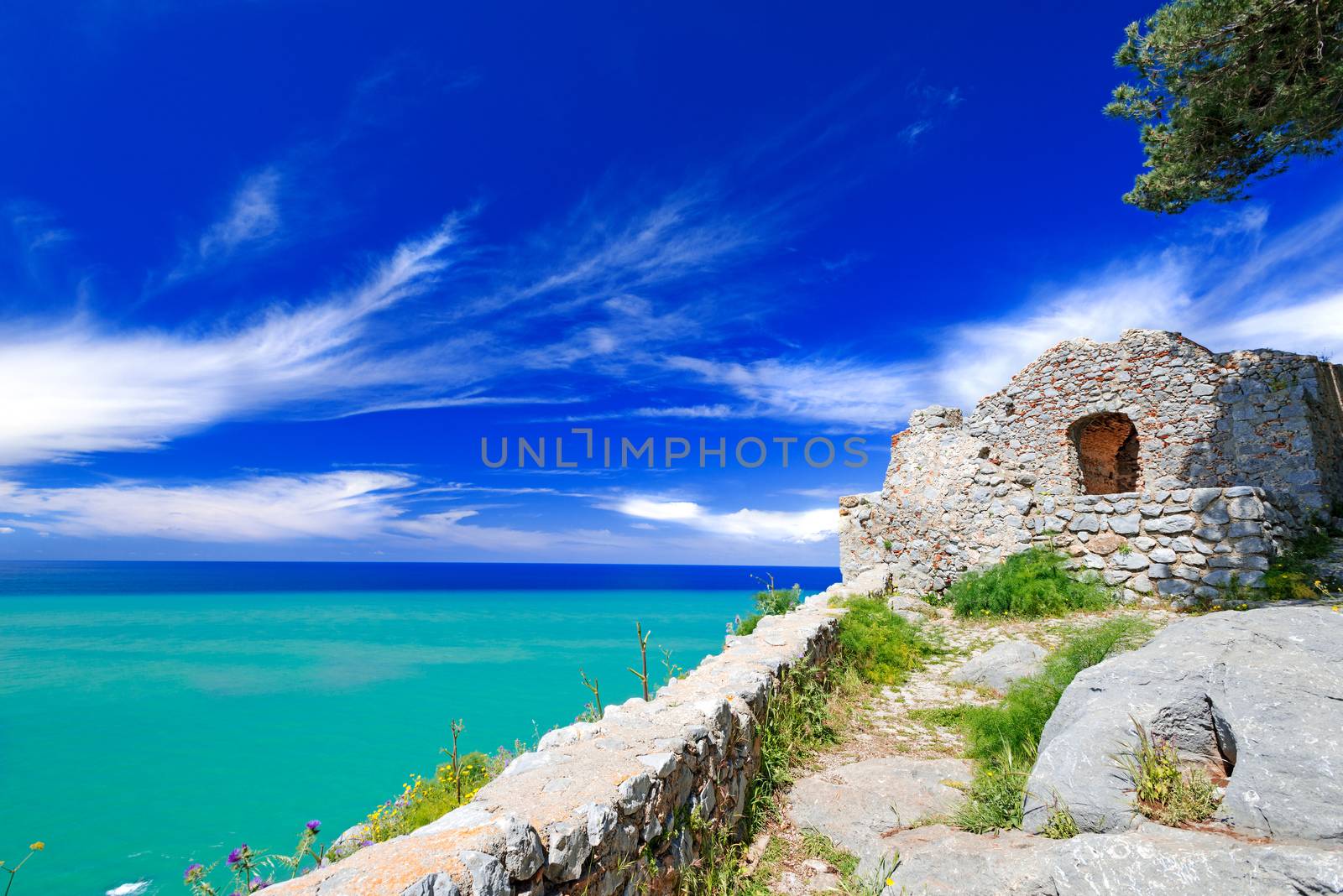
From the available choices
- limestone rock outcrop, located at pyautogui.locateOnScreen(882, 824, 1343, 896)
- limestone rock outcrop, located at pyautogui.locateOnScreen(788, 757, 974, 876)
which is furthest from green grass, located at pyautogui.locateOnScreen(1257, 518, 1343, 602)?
limestone rock outcrop, located at pyautogui.locateOnScreen(882, 824, 1343, 896)

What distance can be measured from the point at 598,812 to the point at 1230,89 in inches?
430

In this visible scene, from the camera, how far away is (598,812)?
111 inches

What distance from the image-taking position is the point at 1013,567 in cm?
1124

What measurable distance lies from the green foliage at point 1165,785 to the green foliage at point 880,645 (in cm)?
486

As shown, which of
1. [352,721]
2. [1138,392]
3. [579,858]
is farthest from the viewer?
[352,721]

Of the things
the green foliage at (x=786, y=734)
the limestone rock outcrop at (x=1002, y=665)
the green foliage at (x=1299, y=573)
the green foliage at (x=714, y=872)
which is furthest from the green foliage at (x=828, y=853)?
the green foliage at (x=1299, y=573)

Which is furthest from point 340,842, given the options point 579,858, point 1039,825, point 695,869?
point 1039,825

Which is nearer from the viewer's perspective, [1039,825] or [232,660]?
[1039,825]

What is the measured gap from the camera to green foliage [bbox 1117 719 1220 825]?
315 cm

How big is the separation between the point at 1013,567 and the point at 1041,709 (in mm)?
7001

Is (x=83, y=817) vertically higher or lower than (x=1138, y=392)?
lower

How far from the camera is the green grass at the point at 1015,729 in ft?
13.3

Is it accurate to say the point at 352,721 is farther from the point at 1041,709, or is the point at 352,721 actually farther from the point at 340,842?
the point at 1041,709

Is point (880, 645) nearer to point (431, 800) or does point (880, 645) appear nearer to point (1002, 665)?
point (1002, 665)
